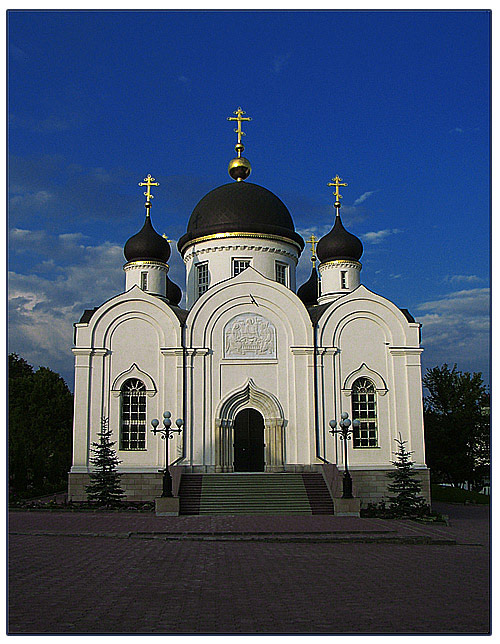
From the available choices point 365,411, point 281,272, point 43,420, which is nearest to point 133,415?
point 365,411

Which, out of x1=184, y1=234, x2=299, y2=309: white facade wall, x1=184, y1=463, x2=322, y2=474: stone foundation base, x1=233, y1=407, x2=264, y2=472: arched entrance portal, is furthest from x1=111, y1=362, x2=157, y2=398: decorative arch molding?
x1=184, y1=234, x2=299, y2=309: white facade wall

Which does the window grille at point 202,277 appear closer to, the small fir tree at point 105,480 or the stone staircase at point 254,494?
the small fir tree at point 105,480

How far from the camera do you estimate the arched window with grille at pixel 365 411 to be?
79.8 feet

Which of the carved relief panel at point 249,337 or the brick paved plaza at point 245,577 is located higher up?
the carved relief panel at point 249,337

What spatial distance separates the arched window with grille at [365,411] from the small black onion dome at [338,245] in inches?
230

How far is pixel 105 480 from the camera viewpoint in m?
21.5

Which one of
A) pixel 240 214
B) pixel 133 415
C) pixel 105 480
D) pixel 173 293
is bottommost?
pixel 105 480

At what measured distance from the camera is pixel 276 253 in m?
28.3

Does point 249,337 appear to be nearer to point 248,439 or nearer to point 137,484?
point 248,439

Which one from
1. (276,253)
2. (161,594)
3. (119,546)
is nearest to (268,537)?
(119,546)

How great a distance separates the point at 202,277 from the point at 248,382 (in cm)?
604

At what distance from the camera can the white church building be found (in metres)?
23.8

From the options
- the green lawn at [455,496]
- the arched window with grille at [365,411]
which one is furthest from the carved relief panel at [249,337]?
the green lawn at [455,496]

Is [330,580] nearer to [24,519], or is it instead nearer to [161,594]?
[161,594]
